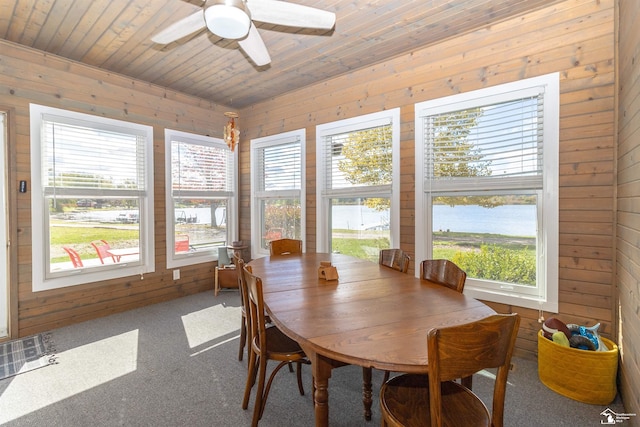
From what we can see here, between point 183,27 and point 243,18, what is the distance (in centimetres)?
64

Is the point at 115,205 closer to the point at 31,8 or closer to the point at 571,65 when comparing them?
the point at 31,8

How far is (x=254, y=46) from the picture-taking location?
228 cm

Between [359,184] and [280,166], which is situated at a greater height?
[280,166]

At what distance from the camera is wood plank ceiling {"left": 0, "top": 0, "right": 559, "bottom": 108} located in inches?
96.6

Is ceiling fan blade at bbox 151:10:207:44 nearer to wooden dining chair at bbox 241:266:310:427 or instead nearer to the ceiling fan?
the ceiling fan

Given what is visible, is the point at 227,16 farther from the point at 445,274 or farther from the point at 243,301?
the point at 445,274

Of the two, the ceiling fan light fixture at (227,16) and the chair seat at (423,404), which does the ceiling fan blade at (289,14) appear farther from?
the chair seat at (423,404)

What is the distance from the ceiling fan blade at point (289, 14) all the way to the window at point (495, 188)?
1.56 meters

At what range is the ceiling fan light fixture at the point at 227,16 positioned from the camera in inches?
63.6

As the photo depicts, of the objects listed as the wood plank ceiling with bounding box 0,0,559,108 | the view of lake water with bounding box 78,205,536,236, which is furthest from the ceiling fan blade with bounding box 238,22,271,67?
the view of lake water with bounding box 78,205,536,236

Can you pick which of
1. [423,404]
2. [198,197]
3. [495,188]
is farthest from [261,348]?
[198,197]

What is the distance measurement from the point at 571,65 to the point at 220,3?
2.55 m

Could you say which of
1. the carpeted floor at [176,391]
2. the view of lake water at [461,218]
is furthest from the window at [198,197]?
the carpeted floor at [176,391]

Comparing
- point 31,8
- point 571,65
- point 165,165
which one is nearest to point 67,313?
point 165,165
